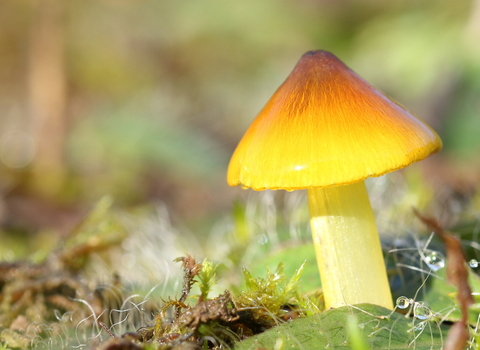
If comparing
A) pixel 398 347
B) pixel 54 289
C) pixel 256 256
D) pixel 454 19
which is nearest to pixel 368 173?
pixel 398 347

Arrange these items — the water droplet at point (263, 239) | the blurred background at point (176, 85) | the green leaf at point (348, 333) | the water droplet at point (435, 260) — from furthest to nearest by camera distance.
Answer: the blurred background at point (176, 85)
the water droplet at point (263, 239)
the water droplet at point (435, 260)
the green leaf at point (348, 333)

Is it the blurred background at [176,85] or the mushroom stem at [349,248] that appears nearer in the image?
the mushroom stem at [349,248]

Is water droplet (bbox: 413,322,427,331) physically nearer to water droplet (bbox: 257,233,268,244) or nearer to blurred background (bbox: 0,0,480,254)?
water droplet (bbox: 257,233,268,244)

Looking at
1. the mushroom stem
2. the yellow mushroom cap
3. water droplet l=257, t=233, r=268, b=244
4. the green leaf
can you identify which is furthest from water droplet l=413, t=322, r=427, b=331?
water droplet l=257, t=233, r=268, b=244

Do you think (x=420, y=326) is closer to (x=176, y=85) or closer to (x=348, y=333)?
(x=348, y=333)

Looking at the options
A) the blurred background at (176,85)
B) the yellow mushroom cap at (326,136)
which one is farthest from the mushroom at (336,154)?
the blurred background at (176,85)

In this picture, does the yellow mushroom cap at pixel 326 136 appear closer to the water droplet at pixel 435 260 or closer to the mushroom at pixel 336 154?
the mushroom at pixel 336 154

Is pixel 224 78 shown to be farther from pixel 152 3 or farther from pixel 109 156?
pixel 109 156

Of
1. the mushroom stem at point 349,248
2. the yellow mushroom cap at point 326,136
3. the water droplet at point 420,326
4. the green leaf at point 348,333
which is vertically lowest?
the water droplet at point 420,326
